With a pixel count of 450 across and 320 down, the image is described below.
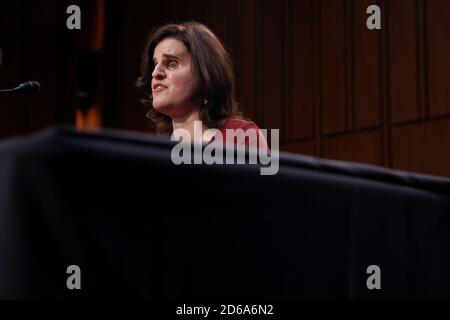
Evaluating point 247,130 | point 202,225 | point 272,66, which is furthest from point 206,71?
point 272,66

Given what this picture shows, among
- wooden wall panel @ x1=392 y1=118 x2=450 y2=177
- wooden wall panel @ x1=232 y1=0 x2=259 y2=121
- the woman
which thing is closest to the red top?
the woman

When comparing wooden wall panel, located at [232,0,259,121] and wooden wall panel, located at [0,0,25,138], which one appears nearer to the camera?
wooden wall panel, located at [232,0,259,121]

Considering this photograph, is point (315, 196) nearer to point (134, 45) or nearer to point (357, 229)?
point (357, 229)

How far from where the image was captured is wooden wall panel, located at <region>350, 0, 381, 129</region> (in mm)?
3695

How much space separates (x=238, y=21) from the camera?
14.9 feet

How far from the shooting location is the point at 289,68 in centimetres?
419

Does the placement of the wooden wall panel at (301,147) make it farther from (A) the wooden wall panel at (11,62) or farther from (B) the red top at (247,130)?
(B) the red top at (247,130)

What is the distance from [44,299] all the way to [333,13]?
11.6 ft

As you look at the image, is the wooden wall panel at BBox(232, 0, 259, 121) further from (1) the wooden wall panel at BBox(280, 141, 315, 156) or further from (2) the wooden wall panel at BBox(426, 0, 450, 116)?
(2) the wooden wall panel at BBox(426, 0, 450, 116)

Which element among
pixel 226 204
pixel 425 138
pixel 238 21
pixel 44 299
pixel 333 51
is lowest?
pixel 44 299

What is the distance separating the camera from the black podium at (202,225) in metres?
0.67

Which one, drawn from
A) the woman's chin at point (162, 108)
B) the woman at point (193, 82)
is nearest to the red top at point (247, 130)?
the woman at point (193, 82)

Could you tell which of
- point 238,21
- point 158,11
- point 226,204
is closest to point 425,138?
point 238,21

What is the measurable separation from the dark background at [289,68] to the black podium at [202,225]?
100 inches
